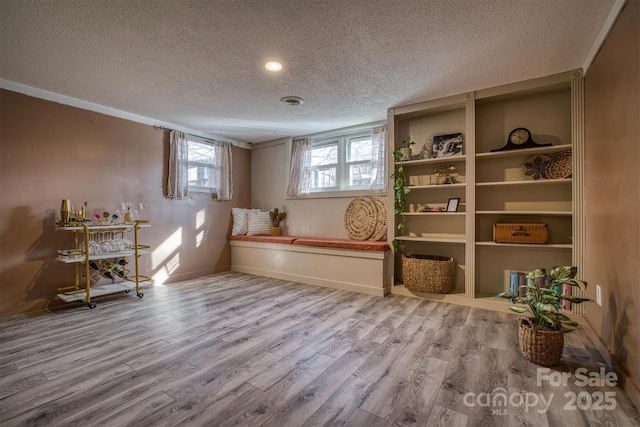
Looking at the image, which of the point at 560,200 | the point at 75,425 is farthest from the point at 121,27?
the point at 560,200

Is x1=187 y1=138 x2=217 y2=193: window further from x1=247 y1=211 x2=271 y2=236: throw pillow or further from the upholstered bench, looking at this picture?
the upholstered bench

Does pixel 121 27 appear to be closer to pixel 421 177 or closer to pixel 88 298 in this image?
pixel 88 298

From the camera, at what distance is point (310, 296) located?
3398mm

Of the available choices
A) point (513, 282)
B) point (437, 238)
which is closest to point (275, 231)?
point (437, 238)

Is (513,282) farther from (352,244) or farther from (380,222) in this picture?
(352,244)

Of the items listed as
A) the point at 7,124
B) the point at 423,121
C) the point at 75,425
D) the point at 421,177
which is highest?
the point at 423,121

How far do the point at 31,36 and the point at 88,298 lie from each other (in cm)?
231

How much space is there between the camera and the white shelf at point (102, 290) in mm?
2898

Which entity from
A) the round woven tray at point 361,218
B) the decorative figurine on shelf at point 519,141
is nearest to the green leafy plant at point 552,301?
the decorative figurine on shelf at point 519,141

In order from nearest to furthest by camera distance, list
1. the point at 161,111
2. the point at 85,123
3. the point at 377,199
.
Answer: the point at 85,123
the point at 161,111
the point at 377,199

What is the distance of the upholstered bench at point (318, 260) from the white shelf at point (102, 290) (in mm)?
1487

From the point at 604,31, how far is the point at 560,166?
1.22 m

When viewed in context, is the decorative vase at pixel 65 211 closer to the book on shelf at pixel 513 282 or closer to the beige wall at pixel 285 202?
the beige wall at pixel 285 202

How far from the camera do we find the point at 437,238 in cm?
344
